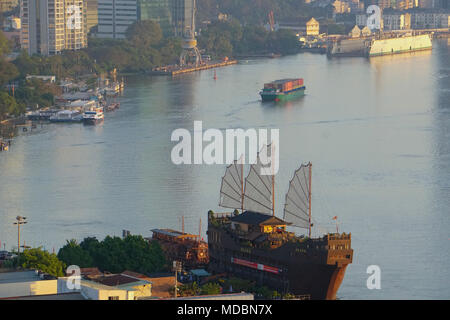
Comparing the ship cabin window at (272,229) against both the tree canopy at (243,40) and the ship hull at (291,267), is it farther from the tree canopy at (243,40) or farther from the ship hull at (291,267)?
the tree canopy at (243,40)

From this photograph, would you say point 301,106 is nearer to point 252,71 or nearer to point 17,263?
point 252,71

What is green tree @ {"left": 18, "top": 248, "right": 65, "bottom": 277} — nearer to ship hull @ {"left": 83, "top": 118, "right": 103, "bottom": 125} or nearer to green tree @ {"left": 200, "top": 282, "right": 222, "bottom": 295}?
green tree @ {"left": 200, "top": 282, "right": 222, "bottom": 295}

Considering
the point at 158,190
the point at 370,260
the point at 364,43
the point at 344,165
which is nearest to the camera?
the point at 370,260

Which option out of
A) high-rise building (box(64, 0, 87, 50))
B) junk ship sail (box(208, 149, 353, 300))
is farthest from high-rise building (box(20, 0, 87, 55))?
junk ship sail (box(208, 149, 353, 300))

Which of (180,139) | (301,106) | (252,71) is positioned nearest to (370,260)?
(180,139)

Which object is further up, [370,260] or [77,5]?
[77,5]

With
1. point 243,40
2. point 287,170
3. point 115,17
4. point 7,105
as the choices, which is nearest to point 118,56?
point 115,17
